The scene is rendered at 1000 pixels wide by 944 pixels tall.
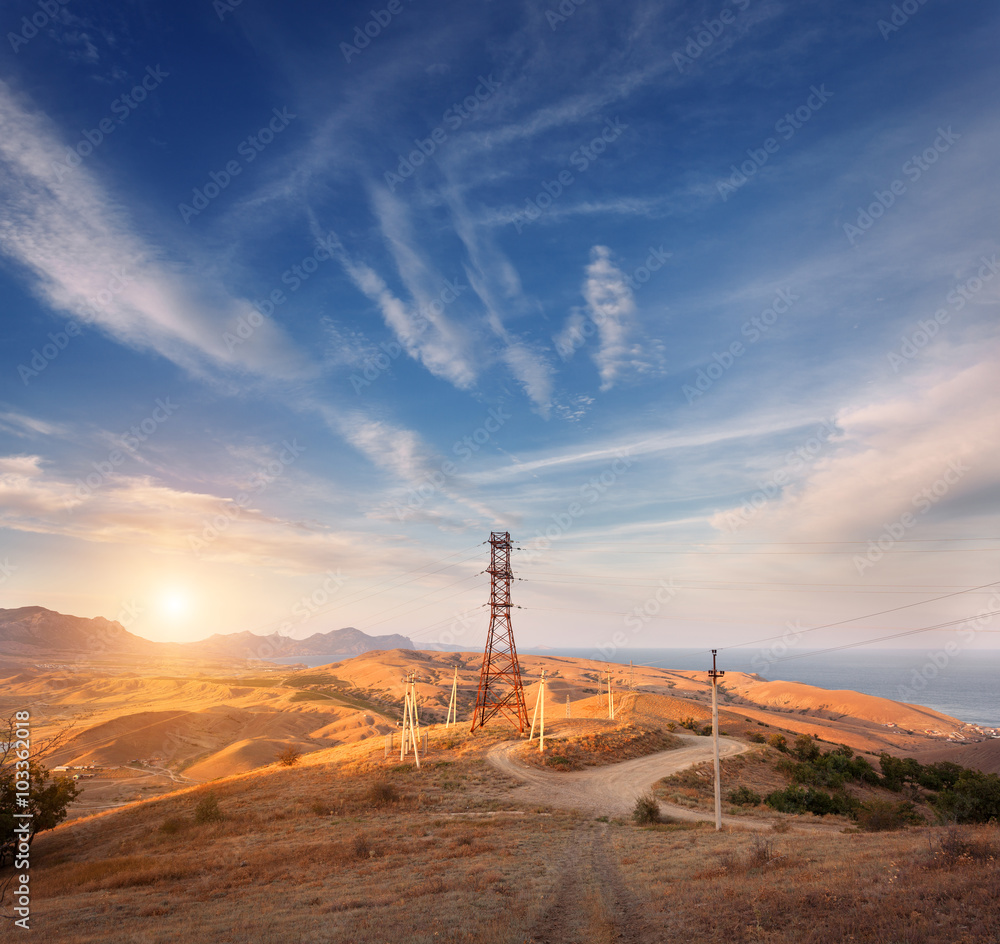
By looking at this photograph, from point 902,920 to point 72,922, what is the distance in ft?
76.4

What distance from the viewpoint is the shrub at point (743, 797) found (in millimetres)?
39666

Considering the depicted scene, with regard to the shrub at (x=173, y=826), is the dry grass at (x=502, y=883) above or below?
above

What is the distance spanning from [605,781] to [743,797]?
10.4 meters

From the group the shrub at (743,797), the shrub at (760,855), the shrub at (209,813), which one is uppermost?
the shrub at (760,855)

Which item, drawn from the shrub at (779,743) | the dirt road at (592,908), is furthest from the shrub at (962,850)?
the shrub at (779,743)

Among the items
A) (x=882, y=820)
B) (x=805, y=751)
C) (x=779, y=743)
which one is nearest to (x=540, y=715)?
(x=882, y=820)

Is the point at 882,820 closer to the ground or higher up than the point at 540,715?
closer to the ground

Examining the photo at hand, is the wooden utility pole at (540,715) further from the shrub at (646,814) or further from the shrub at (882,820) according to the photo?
the shrub at (882,820)

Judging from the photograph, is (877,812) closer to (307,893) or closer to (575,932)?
(575,932)

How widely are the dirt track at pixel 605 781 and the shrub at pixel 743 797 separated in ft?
17.7

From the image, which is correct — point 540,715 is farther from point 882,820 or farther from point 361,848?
point 361,848

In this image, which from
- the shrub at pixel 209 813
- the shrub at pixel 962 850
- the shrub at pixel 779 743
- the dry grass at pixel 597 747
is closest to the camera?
the shrub at pixel 962 850

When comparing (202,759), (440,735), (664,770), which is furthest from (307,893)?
(202,759)

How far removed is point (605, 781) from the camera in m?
43.5
